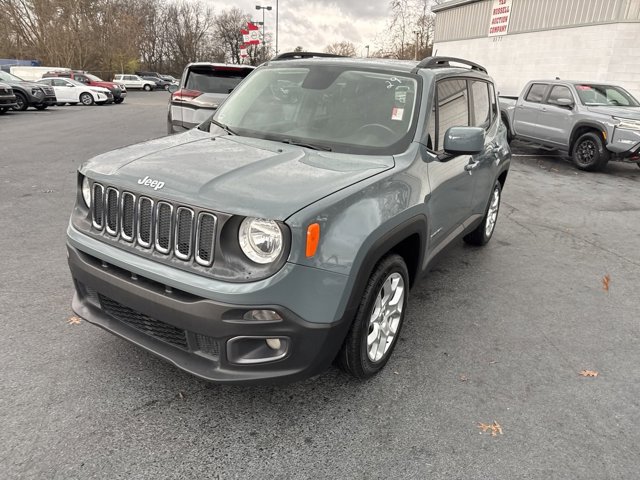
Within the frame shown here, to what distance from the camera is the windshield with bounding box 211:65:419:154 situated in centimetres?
321

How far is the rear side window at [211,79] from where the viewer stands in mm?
8984

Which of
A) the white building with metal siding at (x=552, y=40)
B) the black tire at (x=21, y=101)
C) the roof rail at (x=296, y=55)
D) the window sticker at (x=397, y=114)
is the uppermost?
the white building with metal siding at (x=552, y=40)

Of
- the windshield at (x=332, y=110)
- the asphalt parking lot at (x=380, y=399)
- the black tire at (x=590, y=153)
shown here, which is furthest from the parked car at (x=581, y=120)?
the windshield at (x=332, y=110)

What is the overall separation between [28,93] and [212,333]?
2168cm

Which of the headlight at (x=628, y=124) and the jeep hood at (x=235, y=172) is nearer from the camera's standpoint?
the jeep hood at (x=235, y=172)

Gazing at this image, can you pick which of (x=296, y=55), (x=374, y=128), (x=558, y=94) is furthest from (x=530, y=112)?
(x=374, y=128)

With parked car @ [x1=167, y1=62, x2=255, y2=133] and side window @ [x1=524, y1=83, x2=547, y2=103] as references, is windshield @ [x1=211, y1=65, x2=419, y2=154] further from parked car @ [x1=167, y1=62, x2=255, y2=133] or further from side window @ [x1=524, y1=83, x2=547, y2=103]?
side window @ [x1=524, y1=83, x2=547, y2=103]

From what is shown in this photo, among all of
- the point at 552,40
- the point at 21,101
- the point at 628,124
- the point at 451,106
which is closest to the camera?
the point at 451,106

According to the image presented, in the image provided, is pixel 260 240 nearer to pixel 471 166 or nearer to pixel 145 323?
pixel 145 323

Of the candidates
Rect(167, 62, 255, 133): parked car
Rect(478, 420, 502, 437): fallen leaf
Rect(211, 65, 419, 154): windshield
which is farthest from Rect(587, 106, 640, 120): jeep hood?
Rect(478, 420, 502, 437): fallen leaf

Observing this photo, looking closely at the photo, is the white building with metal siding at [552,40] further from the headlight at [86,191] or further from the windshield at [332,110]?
the headlight at [86,191]

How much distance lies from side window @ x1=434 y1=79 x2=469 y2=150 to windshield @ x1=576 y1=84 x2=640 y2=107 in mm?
8164

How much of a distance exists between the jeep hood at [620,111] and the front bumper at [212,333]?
32.9ft

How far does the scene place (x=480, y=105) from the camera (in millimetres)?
4641
